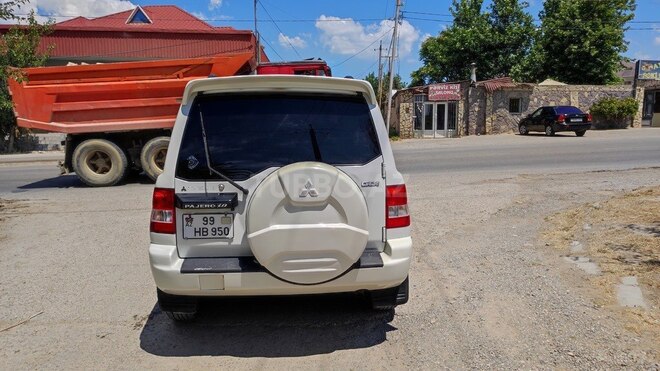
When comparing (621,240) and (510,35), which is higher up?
(510,35)

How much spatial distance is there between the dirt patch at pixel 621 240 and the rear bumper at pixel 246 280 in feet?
6.26

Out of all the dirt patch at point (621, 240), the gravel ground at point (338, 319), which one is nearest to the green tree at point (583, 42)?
the dirt patch at point (621, 240)

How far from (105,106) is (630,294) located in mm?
10711

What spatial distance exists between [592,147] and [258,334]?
17.8 m

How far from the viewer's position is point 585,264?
16.7ft

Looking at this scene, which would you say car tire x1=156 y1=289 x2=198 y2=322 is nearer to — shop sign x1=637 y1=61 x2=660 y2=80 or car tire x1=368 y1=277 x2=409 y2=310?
car tire x1=368 y1=277 x2=409 y2=310

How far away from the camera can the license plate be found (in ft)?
11.1

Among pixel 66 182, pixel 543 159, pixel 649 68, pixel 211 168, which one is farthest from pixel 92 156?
pixel 649 68

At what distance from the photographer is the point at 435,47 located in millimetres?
38906

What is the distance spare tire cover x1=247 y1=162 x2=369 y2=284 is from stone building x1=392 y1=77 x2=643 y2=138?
27901 millimetres

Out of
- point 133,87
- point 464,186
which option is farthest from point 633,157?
point 133,87

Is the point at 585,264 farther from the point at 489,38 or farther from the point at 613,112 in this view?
the point at 489,38

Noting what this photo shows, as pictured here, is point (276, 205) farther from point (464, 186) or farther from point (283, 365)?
point (464, 186)

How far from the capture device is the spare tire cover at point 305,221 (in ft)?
10.6
